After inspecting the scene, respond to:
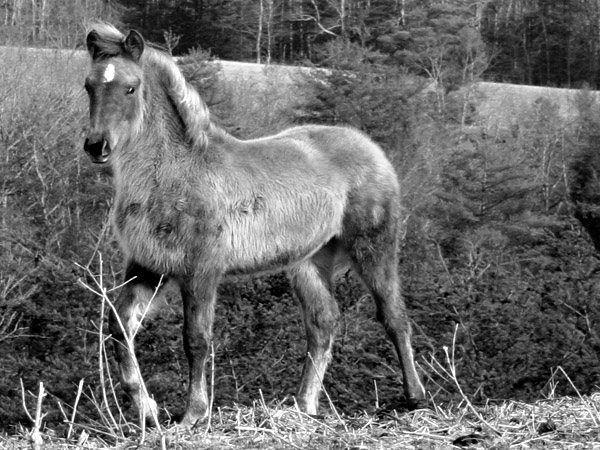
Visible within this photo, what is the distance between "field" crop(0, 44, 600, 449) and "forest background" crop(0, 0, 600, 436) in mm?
61

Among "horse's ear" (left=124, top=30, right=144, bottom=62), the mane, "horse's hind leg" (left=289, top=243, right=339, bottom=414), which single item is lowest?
"horse's hind leg" (left=289, top=243, right=339, bottom=414)

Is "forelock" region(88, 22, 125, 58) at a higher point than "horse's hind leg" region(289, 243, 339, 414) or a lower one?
higher

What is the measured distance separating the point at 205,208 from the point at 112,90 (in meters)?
0.92

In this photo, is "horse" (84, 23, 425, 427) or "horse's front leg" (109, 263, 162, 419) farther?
"horse" (84, 23, 425, 427)

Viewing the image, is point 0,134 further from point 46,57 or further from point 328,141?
point 328,141

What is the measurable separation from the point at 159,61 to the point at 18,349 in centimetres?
1076

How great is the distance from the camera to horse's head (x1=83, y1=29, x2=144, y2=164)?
6.80 m

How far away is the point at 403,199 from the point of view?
33844 millimetres

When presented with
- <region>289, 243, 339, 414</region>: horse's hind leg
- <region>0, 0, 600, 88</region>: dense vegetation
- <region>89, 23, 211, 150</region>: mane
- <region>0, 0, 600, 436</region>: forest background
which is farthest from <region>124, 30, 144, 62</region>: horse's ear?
<region>0, 0, 600, 88</region>: dense vegetation

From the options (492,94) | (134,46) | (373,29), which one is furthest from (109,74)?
(373,29)

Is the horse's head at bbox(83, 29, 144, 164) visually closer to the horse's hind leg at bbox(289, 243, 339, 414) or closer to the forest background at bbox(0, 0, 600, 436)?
the forest background at bbox(0, 0, 600, 436)

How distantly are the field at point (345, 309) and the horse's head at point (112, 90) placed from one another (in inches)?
26.0

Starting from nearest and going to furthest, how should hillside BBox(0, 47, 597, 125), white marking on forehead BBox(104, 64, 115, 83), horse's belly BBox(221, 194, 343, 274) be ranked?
white marking on forehead BBox(104, 64, 115, 83) < horse's belly BBox(221, 194, 343, 274) < hillside BBox(0, 47, 597, 125)

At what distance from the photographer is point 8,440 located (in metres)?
5.08
